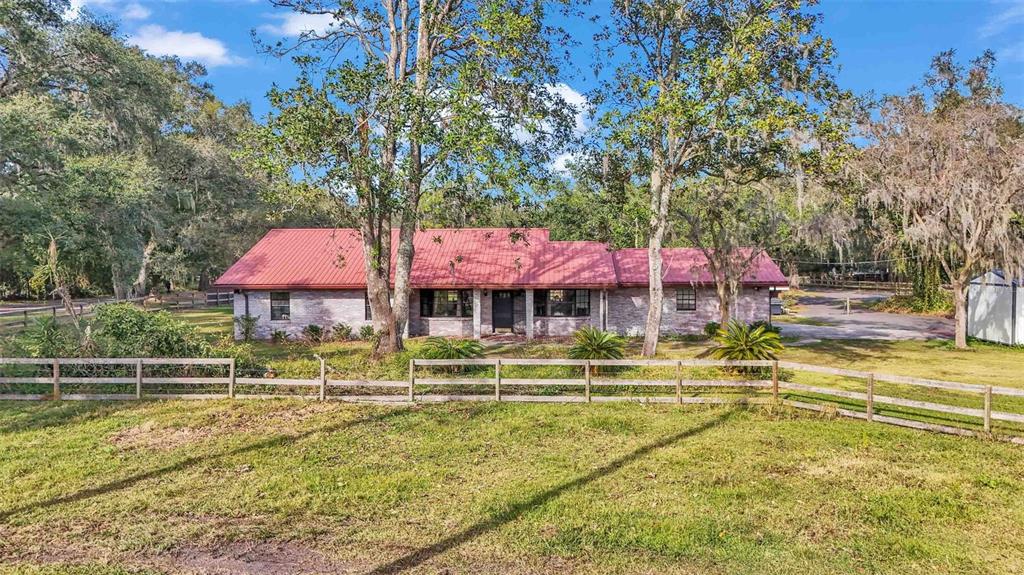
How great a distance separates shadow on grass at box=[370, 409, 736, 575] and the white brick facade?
14475 millimetres

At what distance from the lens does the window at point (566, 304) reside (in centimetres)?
2394

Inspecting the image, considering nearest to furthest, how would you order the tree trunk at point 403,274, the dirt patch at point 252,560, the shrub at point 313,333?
the dirt patch at point 252,560 → the tree trunk at point 403,274 → the shrub at point 313,333

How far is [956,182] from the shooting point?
65.9ft

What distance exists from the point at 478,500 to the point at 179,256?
39.5m

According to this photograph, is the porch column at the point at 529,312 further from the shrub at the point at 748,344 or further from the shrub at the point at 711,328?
the shrub at the point at 748,344

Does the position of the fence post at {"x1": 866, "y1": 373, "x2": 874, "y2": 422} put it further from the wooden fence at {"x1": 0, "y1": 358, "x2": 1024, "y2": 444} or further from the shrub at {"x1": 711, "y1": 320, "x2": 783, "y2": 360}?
the shrub at {"x1": 711, "y1": 320, "x2": 783, "y2": 360}

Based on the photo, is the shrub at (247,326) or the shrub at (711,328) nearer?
the shrub at (247,326)

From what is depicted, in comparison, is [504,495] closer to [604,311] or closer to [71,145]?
[604,311]

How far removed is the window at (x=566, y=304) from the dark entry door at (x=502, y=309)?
1214mm

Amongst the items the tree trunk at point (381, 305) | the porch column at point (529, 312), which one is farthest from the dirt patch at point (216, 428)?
the porch column at point (529, 312)

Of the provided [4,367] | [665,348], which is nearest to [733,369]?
[665,348]

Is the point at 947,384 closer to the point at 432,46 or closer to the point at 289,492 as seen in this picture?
the point at 289,492

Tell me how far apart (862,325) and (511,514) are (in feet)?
97.2

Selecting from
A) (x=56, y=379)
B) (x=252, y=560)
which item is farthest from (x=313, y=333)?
(x=252, y=560)
